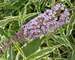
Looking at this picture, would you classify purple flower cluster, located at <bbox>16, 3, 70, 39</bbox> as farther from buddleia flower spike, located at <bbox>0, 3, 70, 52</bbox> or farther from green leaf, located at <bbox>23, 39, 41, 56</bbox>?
green leaf, located at <bbox>23, 39, 41, 56</bbox>

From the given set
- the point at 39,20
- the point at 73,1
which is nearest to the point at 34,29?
the point at 39,20

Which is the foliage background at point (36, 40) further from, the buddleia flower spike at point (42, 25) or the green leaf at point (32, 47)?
the buddleia flower spike at point (42, 25)

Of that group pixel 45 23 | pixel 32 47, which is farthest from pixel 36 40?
pixel 45 23

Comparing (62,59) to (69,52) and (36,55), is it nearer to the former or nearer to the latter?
(69,52)

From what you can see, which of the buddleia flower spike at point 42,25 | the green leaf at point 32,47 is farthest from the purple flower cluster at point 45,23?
the green leaf at point 32,47

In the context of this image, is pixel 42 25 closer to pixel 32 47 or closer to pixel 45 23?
pixel 45 23

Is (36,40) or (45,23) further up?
(45,23)

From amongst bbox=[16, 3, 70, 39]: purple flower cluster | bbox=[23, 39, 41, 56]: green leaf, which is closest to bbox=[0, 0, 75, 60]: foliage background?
bbox=[23, 39, 41, 56]: green leaf
